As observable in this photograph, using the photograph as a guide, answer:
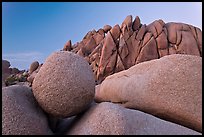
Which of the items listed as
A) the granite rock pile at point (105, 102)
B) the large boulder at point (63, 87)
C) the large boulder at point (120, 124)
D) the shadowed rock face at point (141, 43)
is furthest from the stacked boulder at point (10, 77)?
the large boulder at point (120, 124)

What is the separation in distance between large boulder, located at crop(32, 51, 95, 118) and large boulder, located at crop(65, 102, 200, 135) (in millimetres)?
241

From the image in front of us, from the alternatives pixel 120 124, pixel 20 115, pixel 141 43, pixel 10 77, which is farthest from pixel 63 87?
pixel 10 77

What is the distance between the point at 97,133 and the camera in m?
2.51

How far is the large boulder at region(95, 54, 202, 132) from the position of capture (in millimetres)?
3113

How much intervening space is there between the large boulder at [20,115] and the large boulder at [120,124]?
1.39ft

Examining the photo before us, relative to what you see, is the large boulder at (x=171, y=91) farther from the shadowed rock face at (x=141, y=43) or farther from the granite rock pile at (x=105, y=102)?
the shadowed rock face at (x=141, y=43)

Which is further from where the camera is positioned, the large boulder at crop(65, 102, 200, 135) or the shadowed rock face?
the shadowed rock face

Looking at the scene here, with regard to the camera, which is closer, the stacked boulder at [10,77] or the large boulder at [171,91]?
the large boulder at [171,91]

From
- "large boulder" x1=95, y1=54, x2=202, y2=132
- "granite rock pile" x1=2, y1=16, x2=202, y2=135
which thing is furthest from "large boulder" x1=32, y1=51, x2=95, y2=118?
"large boulder" x1=95, y1=54, x2=202, y2=132

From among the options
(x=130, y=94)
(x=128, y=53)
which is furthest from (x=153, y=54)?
Result: (x=130, y=94)

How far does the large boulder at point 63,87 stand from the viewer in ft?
9.21

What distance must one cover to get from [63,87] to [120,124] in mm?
796

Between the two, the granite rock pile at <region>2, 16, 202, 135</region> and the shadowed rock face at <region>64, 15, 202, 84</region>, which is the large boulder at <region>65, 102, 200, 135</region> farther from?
the shadowed rock face at <region>64, 15, 202, 84</region>

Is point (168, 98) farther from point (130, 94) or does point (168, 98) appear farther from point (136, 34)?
point (136, 34)
